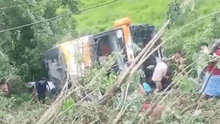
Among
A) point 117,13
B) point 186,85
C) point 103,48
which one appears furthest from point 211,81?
point 117,13

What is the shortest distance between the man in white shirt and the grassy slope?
133cm

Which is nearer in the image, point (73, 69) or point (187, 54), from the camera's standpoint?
point (187, 54)

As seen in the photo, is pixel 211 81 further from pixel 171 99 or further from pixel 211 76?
pixel 171 99

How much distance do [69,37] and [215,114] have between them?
3623 millimetres

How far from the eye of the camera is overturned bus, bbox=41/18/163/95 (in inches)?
254

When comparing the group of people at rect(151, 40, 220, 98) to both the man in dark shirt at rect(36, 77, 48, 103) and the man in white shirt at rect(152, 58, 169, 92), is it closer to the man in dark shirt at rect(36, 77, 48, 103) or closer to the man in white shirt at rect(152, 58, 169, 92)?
the man in white shirt at rect(152, 58, 169, 92)

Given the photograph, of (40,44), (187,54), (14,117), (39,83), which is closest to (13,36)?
(40,44)

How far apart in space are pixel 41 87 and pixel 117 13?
6.63 ft

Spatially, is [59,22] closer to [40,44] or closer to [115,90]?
[40,44]

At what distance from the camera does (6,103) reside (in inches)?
235

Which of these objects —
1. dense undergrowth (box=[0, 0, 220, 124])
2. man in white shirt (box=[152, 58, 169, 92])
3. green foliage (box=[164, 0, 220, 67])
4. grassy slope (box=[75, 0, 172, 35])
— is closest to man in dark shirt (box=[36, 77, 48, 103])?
dense undergrowth (box=[0, 0, 220, 124])

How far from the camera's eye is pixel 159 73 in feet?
21.2

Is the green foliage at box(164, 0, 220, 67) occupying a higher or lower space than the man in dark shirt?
higher

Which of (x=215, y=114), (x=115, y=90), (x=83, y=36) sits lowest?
(x=215, y=114)
